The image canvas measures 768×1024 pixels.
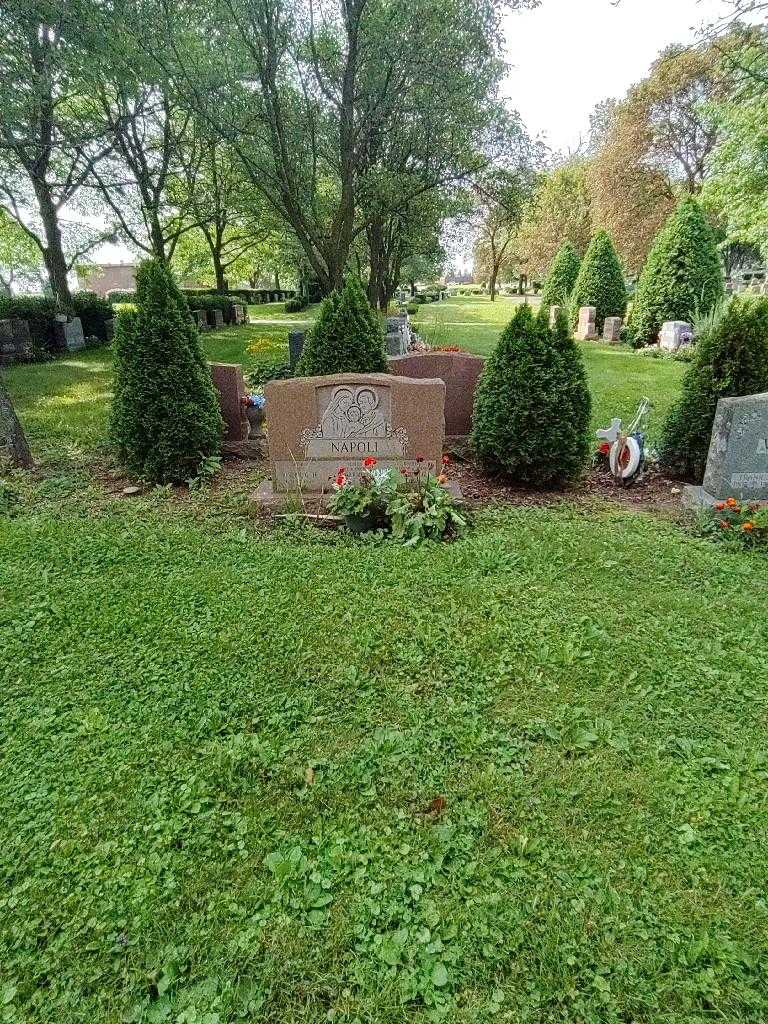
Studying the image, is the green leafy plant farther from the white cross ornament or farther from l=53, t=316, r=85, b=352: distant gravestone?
l=53, t=316, r=85, b=352: distant gravestone

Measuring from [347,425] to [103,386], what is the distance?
756 centimetres

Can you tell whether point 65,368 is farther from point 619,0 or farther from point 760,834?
point 760,834

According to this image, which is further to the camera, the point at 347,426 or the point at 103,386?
the point at 103,386

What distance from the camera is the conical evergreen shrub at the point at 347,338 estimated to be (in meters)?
7.07

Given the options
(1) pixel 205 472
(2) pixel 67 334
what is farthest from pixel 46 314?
(1) pixel 205 472

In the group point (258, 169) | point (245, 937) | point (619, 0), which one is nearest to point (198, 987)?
point (245, 937)

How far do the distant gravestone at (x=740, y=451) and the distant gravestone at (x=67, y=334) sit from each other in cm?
1562

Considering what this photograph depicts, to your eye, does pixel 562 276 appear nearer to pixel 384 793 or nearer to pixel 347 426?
pixel 347 426

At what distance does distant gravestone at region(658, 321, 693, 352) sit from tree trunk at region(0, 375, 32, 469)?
13.8 metres

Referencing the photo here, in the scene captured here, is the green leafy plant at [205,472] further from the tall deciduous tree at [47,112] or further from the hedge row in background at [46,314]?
the hedge row in background at [46,314]

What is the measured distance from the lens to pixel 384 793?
2230mm

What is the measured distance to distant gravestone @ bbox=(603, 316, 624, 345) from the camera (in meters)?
16.4

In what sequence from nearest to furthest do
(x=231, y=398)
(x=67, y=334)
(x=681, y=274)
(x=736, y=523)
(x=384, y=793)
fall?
(x=384, y=793) → (x=736, y=523) → (x=231, y=398) → (x=681, y=274) → (x=67, y=334)

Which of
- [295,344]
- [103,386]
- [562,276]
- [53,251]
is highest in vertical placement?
[53,251]
